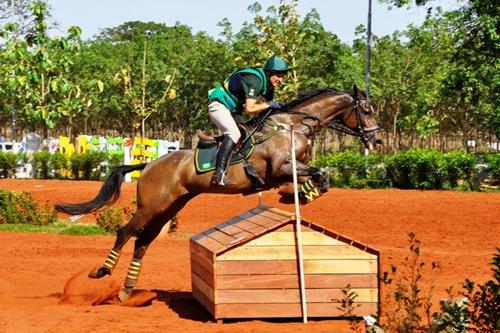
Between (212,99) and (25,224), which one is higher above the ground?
(212,99)

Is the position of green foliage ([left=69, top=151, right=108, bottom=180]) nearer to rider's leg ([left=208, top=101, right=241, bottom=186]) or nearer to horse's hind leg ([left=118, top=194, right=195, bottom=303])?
horse's hind leg ([left=118, top=194, right=195, bottom=303])

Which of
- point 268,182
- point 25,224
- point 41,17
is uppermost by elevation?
point 41,17

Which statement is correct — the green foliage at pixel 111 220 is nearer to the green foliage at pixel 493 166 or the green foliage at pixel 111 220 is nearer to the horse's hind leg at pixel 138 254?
the horse's hind leg at pixel 138 254

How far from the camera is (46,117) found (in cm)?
1872

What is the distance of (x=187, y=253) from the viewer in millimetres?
16375

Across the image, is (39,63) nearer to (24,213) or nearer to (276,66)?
(24,213)

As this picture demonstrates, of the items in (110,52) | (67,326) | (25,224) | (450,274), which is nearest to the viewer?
(67,326)

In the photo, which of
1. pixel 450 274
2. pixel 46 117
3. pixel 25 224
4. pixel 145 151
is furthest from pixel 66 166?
pixel 450 274

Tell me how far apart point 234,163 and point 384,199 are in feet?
49.3

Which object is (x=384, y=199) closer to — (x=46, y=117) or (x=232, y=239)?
(x=46, y=117)

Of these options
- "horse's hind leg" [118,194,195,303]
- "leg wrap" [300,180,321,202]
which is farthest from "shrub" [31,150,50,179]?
"leg wrap" [300,180,321,202]

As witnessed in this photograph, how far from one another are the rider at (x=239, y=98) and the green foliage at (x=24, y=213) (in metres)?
11.6

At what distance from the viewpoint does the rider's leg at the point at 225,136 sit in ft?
34.4

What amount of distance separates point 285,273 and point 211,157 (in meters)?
1.97
